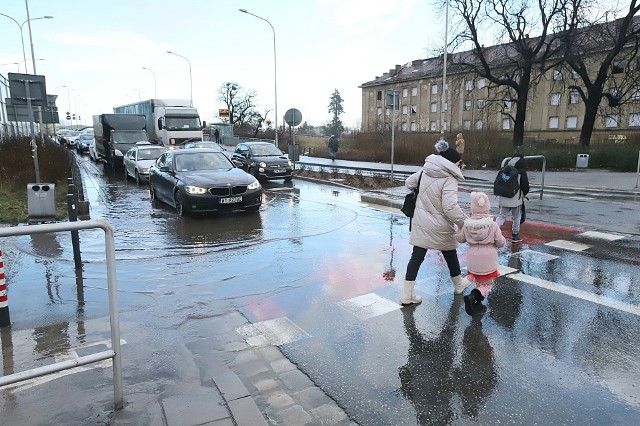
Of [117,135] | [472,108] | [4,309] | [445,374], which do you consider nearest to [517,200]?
[445,374]

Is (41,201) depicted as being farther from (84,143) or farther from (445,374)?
(84,143)

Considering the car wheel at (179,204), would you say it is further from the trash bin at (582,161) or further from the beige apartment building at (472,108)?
the beige apartment building at (472,108)

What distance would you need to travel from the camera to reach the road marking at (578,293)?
5.06 meters

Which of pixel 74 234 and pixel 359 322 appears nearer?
pixel 359 322

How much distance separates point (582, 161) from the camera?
80.4ft

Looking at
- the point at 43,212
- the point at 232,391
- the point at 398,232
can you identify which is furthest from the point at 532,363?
the point at 43,212

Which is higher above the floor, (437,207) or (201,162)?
(201,162)

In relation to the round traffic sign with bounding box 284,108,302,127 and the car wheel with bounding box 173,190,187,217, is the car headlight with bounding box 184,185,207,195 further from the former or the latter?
the round traffic sign with bounding box 284,108,302,127

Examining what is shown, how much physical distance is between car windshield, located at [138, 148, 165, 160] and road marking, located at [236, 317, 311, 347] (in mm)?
15782

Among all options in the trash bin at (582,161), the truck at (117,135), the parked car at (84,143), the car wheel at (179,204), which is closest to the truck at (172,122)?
the truck at (117,135)

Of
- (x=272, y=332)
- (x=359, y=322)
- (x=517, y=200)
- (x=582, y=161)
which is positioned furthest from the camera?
(x=582, y=161)

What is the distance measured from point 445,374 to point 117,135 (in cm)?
2551

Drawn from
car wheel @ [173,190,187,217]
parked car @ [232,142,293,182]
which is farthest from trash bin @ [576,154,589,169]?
car wheel @ [173,190,187,217]

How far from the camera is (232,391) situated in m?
3.43
